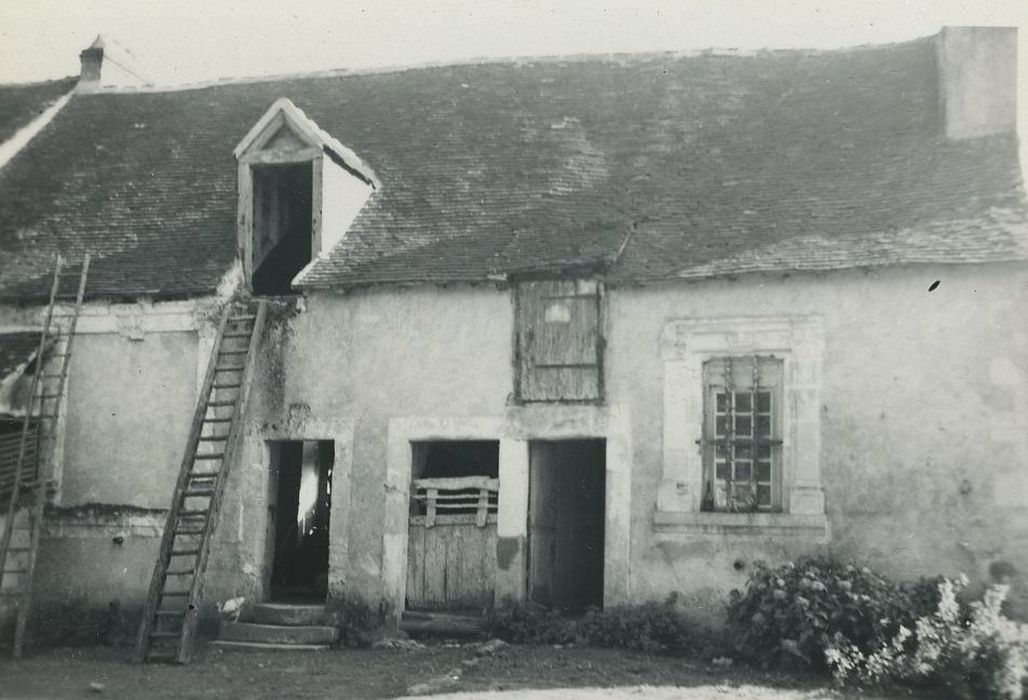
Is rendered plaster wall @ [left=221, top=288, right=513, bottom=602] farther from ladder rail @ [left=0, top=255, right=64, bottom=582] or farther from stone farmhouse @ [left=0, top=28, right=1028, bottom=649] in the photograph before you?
ladder rail @ [left=0, top=255, right=64, bottom=582]

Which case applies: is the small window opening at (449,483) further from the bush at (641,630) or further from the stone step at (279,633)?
the bush at (641,630)

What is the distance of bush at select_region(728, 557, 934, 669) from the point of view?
10.8m

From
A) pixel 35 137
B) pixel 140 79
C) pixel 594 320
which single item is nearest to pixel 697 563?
pixel 594 320

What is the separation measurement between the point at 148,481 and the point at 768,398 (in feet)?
24.4

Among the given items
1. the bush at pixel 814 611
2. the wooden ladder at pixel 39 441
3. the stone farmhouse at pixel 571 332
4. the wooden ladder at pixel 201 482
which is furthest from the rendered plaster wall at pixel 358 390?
the bush at pixel 814 611

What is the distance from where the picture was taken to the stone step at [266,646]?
13029 millimetres

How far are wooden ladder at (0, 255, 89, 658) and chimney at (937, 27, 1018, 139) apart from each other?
10.7 metres

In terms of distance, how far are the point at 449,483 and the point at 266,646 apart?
2.74m

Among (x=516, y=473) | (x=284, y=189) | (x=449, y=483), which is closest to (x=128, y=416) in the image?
(x=284, y=189)

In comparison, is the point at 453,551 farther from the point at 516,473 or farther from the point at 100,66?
the point at 100,66

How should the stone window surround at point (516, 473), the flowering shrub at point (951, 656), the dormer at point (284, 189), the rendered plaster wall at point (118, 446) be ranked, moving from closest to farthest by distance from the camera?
1. the flowering shrub at point (951, 656)
2. the stone window surround at point (516, 473)
3. the rendered plaster wall at point (118, 446)
4. the dormer at point (284, 189)

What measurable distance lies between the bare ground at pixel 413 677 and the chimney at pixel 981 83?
6.93 metres

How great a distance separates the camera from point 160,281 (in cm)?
1444

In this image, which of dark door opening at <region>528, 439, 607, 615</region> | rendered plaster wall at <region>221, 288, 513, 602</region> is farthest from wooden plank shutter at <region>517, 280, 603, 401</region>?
dark door opening at <region>528, 439, 607, 615</region>
